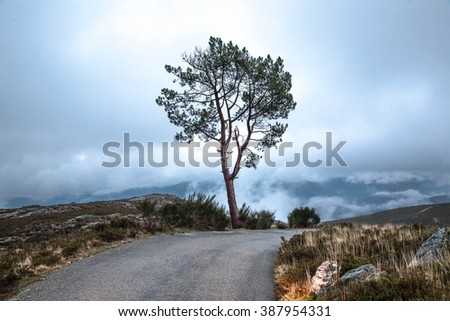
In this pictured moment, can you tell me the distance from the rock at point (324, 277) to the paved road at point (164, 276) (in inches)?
35.4

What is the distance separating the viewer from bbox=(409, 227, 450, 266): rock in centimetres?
845

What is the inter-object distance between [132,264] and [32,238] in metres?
14.3

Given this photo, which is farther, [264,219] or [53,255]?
[264,219]

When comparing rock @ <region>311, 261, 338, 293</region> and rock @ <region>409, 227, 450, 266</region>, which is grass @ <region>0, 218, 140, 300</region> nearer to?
rock @ <region>311, 261, 338, 293</region>

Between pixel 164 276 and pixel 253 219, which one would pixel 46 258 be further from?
pixel 253 219

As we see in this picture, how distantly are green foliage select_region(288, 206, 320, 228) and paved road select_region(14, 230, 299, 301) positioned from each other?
17.8m

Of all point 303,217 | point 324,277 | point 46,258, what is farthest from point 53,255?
point 303,217

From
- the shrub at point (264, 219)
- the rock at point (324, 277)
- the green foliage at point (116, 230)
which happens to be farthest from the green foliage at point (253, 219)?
the rock at point (324, 277)

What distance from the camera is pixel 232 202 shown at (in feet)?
83.5

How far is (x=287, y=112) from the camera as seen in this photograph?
2683 centimetres

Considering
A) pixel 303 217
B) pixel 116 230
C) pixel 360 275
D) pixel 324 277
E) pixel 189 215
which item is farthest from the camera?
pixel 303 217

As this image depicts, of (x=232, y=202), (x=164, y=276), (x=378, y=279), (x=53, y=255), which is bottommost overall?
(x=164, y=276)

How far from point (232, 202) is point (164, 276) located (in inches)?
654

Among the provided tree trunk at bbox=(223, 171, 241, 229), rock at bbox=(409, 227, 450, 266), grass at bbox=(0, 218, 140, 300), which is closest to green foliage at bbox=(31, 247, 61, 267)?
grass at bbox=(0, 218, 140, 300)
